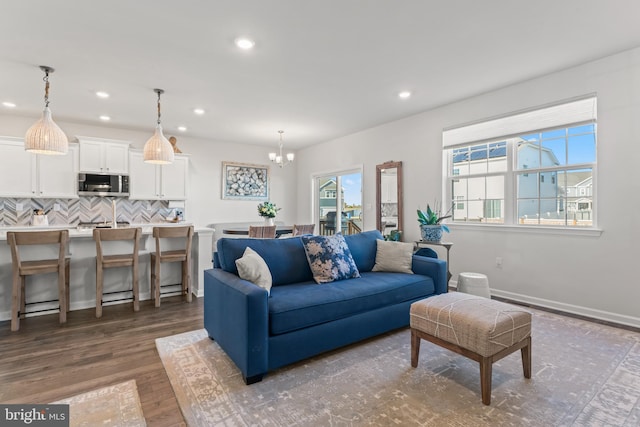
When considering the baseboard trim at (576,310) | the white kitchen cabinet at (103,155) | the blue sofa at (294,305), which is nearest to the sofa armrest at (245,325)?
the blue sofa at (294,305)

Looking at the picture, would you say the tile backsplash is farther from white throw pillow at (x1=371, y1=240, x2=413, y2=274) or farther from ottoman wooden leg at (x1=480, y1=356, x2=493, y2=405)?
ottoman wooden leg at (x1=480, y1=356, x2=493, y2=405)

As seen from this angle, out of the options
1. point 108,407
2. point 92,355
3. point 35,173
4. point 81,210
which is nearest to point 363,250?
point 108,407

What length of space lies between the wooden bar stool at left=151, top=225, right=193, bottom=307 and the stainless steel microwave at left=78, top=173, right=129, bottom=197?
7.32 ft

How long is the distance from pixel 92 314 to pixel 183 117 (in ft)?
10.4

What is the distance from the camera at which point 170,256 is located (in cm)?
386

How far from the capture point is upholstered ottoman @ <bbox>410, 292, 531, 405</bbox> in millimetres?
1828

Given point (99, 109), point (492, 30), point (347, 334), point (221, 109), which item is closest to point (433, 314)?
point (347, 334)

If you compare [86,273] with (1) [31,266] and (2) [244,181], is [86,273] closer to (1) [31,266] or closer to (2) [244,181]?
(1) [31,266]

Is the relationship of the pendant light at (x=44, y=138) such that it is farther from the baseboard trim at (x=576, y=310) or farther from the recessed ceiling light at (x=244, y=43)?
the baseboard trim at (x=576, y=310)

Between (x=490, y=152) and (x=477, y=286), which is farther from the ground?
(x=490, y=152)

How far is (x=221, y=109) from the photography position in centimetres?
473

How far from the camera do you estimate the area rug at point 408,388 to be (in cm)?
172

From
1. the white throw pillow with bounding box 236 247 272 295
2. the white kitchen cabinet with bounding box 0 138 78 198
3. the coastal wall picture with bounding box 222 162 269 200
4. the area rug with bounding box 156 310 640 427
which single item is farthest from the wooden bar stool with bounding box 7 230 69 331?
the coastal wall picture with bounding box 222 162 269 200

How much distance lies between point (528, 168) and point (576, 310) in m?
1.68
